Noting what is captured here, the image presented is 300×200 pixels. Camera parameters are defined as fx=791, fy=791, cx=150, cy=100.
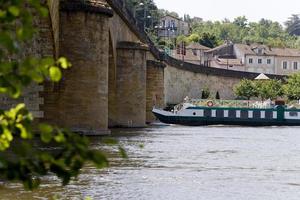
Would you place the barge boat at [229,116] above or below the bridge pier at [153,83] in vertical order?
below

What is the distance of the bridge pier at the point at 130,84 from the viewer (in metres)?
49.8

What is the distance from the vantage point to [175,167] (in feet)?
67.6

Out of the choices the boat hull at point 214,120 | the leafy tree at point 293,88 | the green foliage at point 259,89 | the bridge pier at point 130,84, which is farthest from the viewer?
the leafy tree at point 293,88

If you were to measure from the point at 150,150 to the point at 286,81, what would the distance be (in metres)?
75.2

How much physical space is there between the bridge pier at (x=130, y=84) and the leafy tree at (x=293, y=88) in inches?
1761

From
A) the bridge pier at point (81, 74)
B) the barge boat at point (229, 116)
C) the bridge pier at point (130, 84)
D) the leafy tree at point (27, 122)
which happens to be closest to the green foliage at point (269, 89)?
the barge boat at point (229, 116)

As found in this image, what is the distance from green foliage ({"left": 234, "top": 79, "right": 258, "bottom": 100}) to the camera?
91250mm

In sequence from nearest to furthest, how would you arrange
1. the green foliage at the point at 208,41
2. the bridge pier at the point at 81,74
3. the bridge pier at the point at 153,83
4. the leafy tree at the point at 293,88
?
the bridge pier at the point at 81,74 → the bridge pier at the point at 153,83 → the leafy tree at the point at 293,88 → the green foliage at the point at 208,41

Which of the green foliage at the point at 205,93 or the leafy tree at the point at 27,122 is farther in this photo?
the green foliage at the point at 205,93

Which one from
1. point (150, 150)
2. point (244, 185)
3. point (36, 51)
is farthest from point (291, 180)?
point (36, 51)

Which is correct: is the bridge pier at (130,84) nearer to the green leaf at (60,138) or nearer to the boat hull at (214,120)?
the boat hull at (214,120)

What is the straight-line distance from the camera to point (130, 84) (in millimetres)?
50688

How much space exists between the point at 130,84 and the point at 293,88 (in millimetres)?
47086

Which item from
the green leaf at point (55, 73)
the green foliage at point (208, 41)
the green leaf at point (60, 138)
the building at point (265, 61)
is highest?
the green foliage at point (208, 41)
